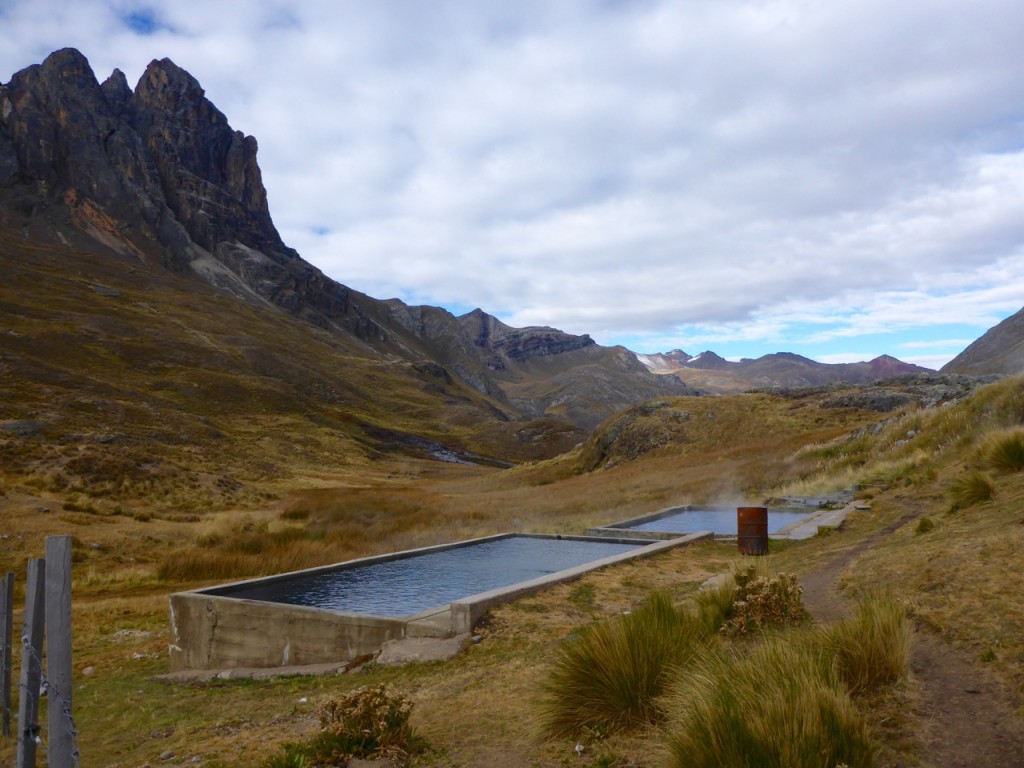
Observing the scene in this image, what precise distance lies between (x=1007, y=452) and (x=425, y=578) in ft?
35.7

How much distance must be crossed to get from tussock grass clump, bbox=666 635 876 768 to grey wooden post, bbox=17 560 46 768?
16.5ft

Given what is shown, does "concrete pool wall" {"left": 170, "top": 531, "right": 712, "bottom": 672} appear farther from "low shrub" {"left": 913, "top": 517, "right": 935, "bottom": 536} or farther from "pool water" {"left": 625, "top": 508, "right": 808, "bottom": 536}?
"pool water" {"left": 625, "top": 508, "right": 808, "bottom": 536}

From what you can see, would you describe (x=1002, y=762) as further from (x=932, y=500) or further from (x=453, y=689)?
(x=932, y=500)

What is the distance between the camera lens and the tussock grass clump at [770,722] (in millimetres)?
3709

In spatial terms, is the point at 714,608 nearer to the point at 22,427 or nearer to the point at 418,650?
the point at 418,650

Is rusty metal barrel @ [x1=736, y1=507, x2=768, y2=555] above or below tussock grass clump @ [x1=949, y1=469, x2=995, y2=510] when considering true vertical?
below

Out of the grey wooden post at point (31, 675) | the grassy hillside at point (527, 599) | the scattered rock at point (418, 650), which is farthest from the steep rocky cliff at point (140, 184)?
the grey wooden post at point (31, 675)

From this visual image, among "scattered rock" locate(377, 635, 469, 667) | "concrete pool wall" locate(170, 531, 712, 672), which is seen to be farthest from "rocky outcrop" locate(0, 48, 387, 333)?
"scattered rock" locate(377, 635, 469, 667)

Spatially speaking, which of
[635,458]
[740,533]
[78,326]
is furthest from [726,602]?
[78,326]

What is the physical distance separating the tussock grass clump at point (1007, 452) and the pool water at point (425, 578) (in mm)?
7440

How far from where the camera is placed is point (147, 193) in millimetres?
163750

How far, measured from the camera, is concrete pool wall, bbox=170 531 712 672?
9.79 metres

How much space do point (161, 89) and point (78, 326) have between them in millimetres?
125085

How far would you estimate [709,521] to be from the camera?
22.1 metres
